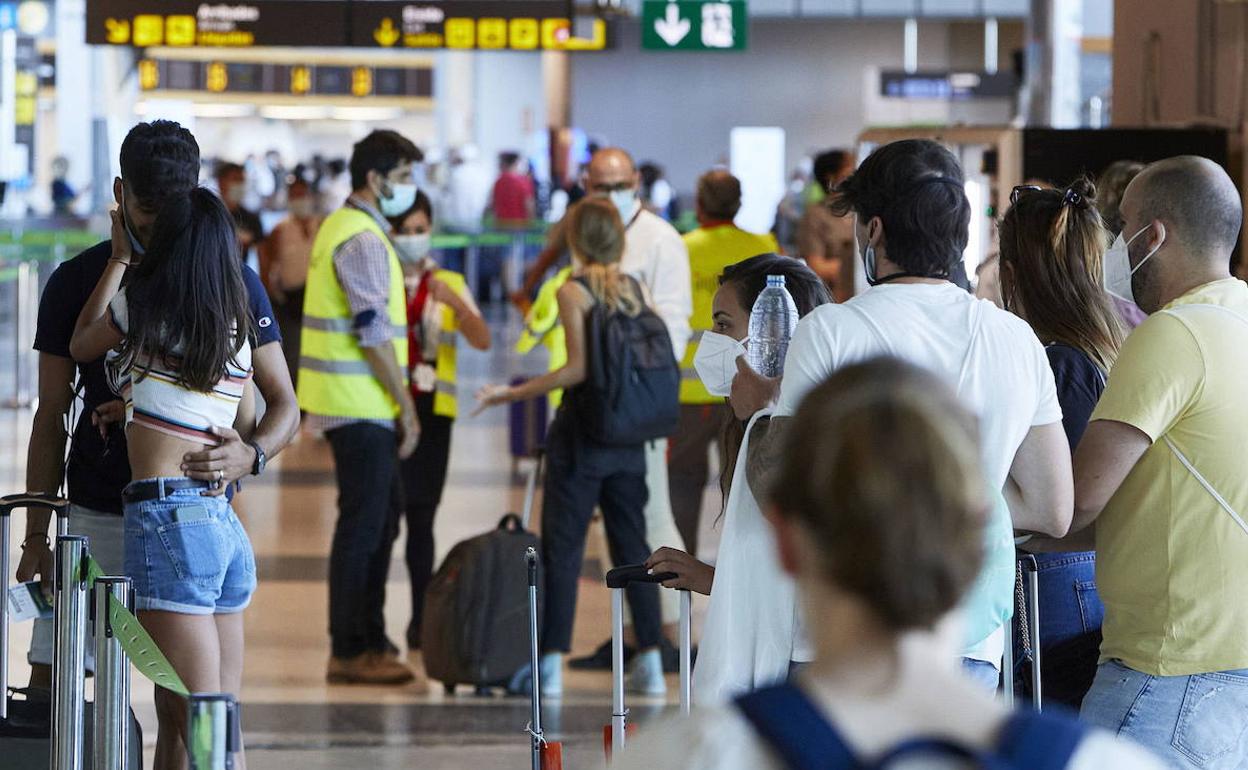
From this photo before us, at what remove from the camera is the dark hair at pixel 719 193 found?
705 cm

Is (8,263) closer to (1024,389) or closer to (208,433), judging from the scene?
(208,433)

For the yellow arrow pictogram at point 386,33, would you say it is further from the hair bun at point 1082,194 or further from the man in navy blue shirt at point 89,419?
the hair bun at point 1082,194

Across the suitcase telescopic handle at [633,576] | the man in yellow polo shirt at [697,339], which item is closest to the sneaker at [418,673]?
the man in yellow polo shirt at [697,339]

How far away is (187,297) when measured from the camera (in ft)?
11.8

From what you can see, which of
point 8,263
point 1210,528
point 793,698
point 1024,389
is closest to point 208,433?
point 1024,389

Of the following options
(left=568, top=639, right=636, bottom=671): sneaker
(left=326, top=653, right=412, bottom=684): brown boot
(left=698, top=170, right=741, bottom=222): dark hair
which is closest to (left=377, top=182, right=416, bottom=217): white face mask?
(left=698, top=170, right=741, bottom=222): dark hair

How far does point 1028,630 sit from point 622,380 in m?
2.73

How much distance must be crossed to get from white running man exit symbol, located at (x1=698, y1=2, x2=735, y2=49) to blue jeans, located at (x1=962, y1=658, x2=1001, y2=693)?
510 inches

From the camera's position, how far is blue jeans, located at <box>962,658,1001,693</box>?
9.22 feet

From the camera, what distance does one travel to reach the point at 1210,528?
3018mm

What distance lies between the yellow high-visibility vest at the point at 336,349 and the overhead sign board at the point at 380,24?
647 centimetres

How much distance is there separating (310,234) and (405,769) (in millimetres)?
5261

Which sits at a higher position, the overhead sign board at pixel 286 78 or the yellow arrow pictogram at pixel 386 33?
the overhead sign board at pixel 286 78

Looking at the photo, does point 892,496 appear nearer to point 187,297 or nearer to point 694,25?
point 187,297
